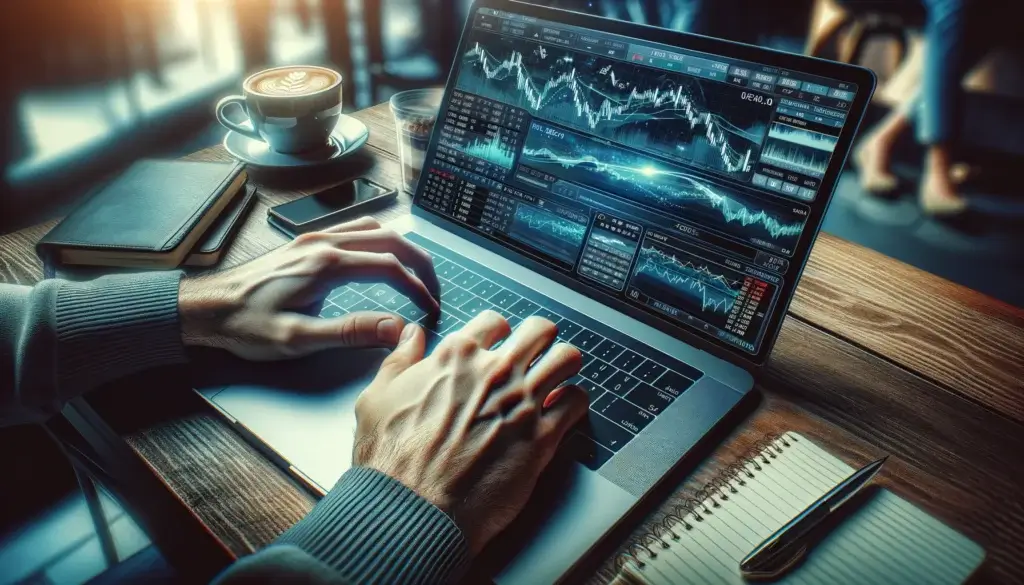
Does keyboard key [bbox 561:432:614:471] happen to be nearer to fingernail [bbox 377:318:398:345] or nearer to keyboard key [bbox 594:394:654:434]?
keyboard key [bbox 594:394:654:434]

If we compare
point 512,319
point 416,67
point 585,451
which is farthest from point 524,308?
point 416,67

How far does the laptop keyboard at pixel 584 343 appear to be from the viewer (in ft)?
2.02

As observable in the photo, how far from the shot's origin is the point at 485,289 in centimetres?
81

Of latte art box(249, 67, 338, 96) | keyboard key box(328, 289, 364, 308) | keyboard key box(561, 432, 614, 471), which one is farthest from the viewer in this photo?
latte art box(249, 67, 338, 96)

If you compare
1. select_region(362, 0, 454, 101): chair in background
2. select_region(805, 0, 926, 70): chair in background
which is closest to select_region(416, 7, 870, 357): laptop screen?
select_region(362, 0, 454, 101): chair in background

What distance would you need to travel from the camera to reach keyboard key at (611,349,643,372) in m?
0.69

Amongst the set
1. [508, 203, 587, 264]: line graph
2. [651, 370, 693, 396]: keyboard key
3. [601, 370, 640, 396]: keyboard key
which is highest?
[508, 203, 587, 264]: line graph

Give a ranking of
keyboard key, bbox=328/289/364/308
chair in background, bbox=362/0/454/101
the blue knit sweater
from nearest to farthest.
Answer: the blue knit sweater
keyboard key, bbox=328/289/364/308
chair in background, bbox=362/0/454/101

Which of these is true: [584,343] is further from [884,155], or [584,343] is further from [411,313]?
[884,155]

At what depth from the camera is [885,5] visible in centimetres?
249

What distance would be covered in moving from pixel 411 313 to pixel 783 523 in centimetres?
45

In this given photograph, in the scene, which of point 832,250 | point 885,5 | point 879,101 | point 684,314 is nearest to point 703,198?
point 684,314

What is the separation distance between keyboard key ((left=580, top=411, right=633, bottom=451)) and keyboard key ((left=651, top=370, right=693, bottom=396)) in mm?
80

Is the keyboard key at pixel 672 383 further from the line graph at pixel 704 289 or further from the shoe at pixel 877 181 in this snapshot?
the shoe at pixel 877 181
